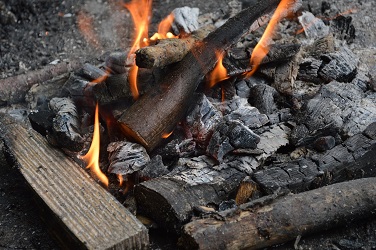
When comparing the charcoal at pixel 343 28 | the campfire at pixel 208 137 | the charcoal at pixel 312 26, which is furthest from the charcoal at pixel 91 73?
the charcoal at pixel 343 28

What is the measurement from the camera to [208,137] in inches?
135

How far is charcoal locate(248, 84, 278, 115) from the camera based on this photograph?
367 cm

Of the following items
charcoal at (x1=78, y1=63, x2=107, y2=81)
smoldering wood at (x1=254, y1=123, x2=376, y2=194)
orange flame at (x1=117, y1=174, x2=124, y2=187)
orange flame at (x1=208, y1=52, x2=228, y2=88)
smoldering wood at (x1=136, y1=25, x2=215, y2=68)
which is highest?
smoldering wood at (x1=136, y1=25, x2=215, y2=68)

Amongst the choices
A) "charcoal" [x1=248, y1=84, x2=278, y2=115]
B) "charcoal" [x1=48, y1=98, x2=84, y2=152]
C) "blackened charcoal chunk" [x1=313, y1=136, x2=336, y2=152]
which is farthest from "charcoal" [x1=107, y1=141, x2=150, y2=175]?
"blackened charcoal chunk" [x1=313, y1=136, x2=336, y2=152]

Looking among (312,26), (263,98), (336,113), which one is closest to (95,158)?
(263,98)

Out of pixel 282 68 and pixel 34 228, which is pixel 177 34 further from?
pixel 34 228

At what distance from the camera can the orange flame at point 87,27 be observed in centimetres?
487

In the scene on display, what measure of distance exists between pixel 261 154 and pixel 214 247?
820mm

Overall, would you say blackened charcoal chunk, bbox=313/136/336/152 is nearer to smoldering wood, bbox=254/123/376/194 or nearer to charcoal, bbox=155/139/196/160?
smoldering wood, bbox=254/123/376/194

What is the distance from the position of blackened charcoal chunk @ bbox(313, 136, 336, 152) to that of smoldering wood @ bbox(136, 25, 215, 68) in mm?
1052

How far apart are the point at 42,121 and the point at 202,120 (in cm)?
106

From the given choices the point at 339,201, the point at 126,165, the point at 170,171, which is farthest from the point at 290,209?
the point at 126,165

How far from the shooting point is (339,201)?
2.90 metres

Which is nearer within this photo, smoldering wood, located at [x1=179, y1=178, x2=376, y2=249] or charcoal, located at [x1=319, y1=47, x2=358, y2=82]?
smoldering wood, located at [x1=179, y1=178, x2=376, y2=249]
